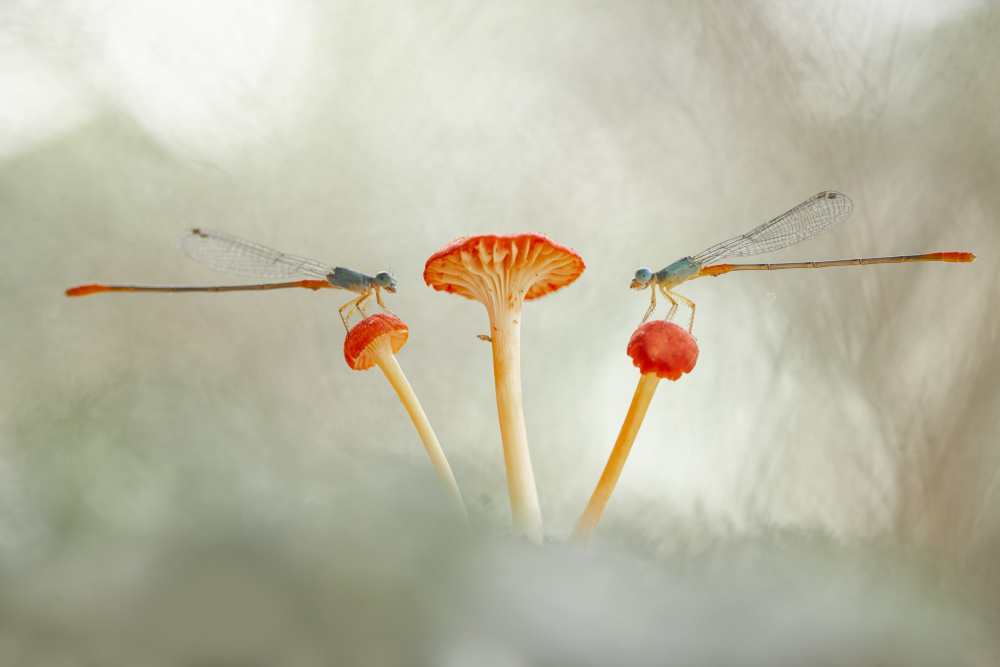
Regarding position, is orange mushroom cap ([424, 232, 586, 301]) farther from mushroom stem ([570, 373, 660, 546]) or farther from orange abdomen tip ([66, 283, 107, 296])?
orange abdomen tip ([66, 283, 107, 296])

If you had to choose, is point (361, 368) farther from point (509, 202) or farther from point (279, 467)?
point (509, 202)

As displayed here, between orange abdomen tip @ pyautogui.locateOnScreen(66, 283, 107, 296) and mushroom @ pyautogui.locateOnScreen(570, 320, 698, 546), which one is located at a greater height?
mushroom @ pyautogui.locateOnScreen(570, 320, 698, 546)

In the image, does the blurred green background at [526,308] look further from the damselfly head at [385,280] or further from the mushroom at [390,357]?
the damselfly head at [385,280]

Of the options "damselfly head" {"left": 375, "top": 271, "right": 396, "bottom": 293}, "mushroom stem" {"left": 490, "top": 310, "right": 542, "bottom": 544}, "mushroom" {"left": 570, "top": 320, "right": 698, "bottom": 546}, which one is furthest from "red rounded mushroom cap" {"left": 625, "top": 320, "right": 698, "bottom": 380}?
"damselfly head" {"left": 375, "top": 271, "right": 396, "bottom": 293}

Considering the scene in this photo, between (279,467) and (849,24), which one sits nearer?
(279,467)

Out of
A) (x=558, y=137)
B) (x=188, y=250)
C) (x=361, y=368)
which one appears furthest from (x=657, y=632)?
(x=558, y=137)

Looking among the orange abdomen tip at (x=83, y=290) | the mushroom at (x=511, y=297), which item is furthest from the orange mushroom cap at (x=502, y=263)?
the orange abdomen tip at (x=83, y=290)

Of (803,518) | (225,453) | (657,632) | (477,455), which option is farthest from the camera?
(477,455)
